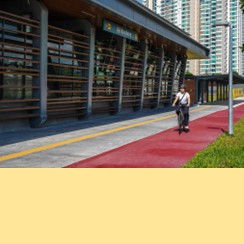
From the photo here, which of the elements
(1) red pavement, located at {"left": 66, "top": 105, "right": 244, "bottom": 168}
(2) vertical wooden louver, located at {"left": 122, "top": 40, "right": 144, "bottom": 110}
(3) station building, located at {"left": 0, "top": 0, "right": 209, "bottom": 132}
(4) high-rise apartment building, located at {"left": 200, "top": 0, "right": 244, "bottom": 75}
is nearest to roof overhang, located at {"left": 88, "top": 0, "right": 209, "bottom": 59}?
(3) station building, located at {"left": 0, "top": 0, "right": 209, "bottom": 132}

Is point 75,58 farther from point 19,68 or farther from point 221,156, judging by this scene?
point 221,156

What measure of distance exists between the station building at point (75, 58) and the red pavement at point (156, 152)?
5283 millimetres

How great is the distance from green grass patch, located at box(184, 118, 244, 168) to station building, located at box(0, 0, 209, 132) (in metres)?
7.33

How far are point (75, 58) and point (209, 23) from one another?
526ft

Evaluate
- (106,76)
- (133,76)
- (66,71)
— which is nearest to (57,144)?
(66,71)

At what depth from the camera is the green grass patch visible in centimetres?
753

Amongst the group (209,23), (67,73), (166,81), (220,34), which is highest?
(209,23)

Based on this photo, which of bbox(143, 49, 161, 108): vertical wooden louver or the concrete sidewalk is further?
bbox(143, 49, 161, 108): vertical wooden louver

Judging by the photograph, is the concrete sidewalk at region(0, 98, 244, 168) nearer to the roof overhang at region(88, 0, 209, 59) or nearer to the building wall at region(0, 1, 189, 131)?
the building wall at region(0, 1, 189, 131)

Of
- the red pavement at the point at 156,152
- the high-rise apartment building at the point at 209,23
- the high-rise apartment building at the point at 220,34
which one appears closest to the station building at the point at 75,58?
the red pavement at the point at 156,152

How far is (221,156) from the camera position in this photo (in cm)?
848

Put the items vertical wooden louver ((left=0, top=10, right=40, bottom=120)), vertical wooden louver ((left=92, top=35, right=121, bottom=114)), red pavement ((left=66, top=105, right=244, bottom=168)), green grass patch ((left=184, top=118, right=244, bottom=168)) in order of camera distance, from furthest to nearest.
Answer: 1. vertical wooden louver ((left=92, top=35, right=121, bottom=114))
2. vertical wooden louver ((left=0, top=10, right=40, bottom=120))
3. red pavement ((left=66, top=105, right=244, bottom=168))
4. green grass patch ((left=184, top=118, right=244, bottom=168))

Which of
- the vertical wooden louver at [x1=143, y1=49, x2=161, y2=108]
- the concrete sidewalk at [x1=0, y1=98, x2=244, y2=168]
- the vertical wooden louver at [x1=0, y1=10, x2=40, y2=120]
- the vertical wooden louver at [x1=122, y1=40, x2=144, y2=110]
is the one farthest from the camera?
the vertical wooden louver at [x1=143, y1=49, x2=161, y2=108]

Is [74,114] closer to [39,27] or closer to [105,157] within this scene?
[39,27]
